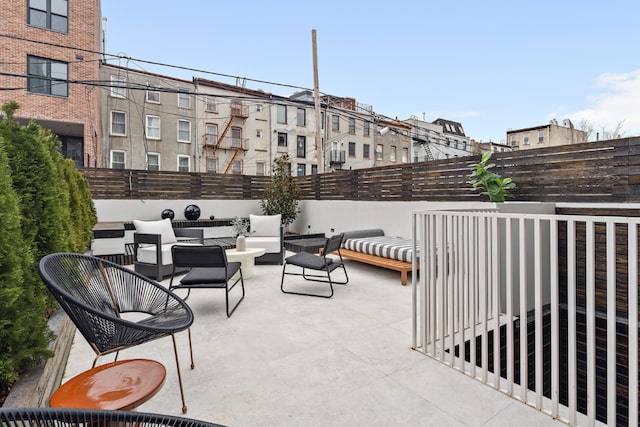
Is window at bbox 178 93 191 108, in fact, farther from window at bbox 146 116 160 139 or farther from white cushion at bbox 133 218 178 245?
white cushion at bbox 133 218 178 245

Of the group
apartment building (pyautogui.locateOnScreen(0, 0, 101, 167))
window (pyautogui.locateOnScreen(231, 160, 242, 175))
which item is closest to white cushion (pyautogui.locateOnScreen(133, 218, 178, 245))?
apartment building (pyautogui.locateOnScreen(0, 0, 101, 167))

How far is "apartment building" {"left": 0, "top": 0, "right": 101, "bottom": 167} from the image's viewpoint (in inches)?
413

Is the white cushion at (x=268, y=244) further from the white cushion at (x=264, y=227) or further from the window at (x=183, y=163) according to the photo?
the window at (x=183, y=163)

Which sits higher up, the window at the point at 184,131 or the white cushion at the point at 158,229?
the window at the point at 184,131

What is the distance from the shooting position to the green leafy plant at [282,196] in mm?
9164

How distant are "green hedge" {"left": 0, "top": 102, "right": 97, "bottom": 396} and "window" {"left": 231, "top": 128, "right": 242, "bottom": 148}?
15773 millimetres

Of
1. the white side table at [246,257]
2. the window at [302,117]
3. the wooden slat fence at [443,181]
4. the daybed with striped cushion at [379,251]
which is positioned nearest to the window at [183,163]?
the window at [302,117]

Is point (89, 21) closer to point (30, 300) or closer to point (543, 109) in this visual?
point (30, 300)

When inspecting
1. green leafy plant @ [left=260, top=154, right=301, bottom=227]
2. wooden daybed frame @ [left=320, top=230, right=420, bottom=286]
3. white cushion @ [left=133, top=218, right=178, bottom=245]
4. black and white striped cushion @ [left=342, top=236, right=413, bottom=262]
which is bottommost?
wooden daybed frame @ [left=320, top=230, right=420, bottom=286]

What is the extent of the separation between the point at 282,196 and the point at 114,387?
781 centimetres

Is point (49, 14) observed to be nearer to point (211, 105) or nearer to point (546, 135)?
point (211, 105)

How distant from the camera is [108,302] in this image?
2.10 meters

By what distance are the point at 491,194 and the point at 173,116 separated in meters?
16.1

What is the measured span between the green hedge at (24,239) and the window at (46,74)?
421 inches
